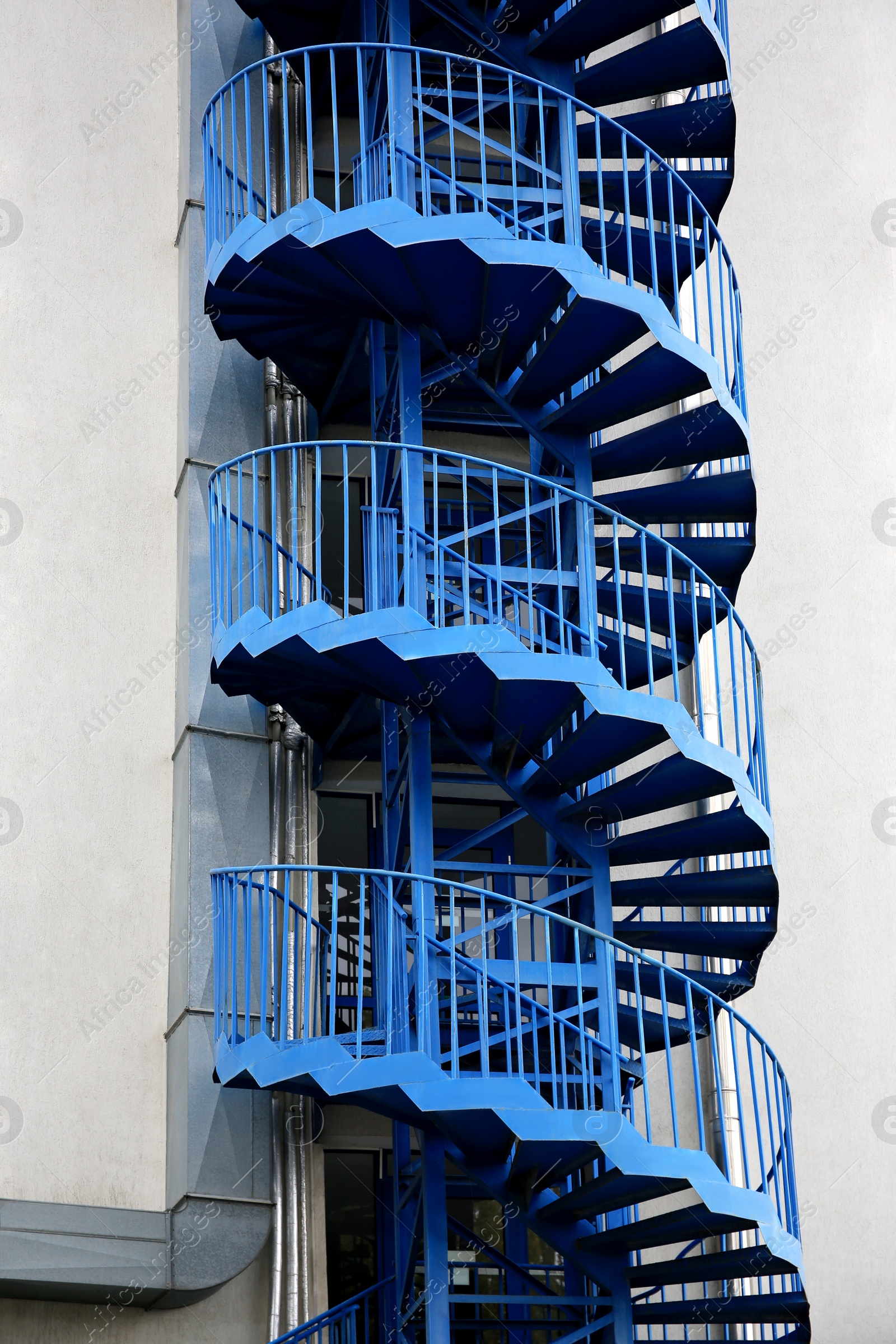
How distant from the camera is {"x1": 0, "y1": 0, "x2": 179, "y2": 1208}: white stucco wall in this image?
36.8 ft

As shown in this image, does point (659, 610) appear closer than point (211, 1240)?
No

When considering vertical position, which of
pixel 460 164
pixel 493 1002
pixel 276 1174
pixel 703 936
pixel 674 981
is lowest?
pixel 276 1174

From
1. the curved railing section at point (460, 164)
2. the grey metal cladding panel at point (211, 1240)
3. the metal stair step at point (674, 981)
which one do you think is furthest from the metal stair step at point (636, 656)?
the grey metal cladding panel at point (211, 1240)

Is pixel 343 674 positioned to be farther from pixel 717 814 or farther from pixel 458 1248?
pixel 458 1248

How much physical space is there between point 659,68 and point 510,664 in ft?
16.1

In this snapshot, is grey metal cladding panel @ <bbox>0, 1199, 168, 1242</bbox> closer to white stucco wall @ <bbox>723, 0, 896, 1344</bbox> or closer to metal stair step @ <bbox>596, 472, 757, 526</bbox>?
white stucco wall @ <bbox>723, 0, 896, 1344</bbox>

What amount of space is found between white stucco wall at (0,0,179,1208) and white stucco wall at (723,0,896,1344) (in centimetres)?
458

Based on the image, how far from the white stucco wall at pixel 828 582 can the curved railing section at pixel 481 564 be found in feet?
2.49

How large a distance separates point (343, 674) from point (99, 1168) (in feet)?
11.4

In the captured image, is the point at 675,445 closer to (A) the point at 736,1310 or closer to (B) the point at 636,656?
(B) the point at 636,656

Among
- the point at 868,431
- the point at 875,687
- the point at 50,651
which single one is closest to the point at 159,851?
the point at 50,651

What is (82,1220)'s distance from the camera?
10695 millimetres

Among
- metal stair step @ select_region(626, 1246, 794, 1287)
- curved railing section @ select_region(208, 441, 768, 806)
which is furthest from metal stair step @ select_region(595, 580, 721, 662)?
metal stair step @ select_region(626, 1246, 794, 1287)

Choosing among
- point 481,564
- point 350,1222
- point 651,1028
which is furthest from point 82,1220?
point 481,564
